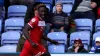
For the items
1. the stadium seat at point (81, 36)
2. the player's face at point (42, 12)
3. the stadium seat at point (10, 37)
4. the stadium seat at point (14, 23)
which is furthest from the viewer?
the stadium seat at point (14, 23)

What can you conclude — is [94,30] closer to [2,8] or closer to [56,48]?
[56,48]

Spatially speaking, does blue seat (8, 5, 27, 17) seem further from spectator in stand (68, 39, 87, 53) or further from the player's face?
the player's face

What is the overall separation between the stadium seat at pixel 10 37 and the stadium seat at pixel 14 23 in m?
0.48

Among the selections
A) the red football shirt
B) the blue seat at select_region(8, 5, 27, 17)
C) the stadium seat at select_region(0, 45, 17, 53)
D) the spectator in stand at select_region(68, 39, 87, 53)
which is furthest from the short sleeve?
the blue seat at select_region(8, 5, 27, 17)

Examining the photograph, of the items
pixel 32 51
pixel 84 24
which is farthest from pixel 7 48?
pixel 32 51

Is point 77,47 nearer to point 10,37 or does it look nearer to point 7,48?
point 7,48

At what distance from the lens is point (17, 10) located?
37.9 feet

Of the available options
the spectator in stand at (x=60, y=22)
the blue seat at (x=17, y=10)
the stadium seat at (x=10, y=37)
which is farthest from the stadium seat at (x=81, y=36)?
the blue seat at (x=17, y=10)

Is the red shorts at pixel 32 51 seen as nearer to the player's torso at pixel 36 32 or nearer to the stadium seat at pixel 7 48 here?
the player's torso at pixel 36 32

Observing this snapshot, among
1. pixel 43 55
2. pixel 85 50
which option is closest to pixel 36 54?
pixel 43 55

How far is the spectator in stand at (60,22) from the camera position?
414 inches

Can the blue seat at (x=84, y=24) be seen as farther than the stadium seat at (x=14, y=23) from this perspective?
No

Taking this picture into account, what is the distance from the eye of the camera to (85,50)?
9.44 meters

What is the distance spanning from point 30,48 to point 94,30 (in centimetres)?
405
